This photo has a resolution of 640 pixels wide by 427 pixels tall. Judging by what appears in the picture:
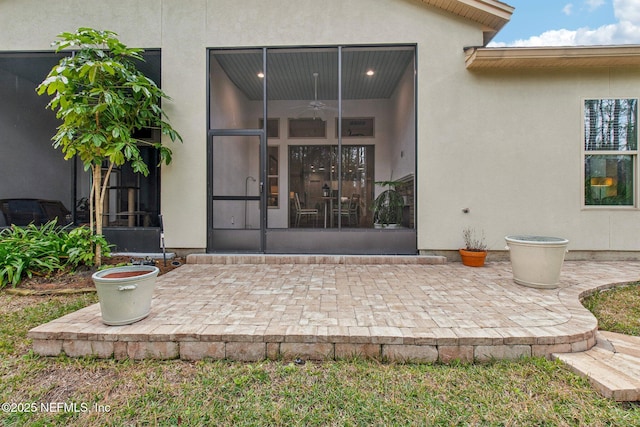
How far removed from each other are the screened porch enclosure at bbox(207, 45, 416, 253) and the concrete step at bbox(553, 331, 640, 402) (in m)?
2.74

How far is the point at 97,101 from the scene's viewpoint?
13.6 ft

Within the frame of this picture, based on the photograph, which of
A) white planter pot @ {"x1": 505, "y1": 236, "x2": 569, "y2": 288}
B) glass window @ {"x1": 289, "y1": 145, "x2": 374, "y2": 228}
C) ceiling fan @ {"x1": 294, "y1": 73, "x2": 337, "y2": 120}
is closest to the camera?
A: white planter pot @ {"x1": 505, "y1": 236, "x2": 569, "y2": 288}

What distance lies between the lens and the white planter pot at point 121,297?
228 centimetres

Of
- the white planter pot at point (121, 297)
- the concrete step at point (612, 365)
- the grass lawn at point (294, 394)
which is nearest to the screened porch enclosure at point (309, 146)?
the white planter pot at point (121, 297)

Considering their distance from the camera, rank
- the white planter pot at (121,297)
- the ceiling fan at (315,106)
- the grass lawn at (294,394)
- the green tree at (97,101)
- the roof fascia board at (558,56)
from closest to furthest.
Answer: the grass lawn at (294,394) → the white planter pot at (121,297) → the green tree at (97,101) → the roof fascia board at (558,56) → the ceiling fan at (315,106)

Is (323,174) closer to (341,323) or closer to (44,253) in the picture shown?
Result: (44,253)

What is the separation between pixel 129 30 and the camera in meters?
4.91

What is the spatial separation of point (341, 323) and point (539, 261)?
256 centimetres

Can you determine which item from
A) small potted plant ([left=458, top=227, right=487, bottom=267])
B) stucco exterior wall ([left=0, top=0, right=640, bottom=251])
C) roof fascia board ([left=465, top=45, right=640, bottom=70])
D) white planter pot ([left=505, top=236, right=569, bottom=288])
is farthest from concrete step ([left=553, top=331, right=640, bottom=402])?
roof fascia board ([left=465, top=45, right=640, bottom=70])

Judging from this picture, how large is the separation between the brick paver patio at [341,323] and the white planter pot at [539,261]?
12cm

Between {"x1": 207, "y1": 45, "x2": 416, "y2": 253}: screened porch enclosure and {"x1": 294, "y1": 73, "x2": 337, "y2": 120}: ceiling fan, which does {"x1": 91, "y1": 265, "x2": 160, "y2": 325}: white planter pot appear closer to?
{"x1": 207, "y1": 45, "x2": 416, "y2": 253}: screened porch enclosure

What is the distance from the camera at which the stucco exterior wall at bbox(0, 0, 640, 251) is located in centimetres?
473

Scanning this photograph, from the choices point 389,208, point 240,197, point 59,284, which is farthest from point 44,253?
point 389,208

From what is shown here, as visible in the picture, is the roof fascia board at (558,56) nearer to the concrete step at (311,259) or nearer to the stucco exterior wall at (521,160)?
the stucco exterior wall at (521,160)
